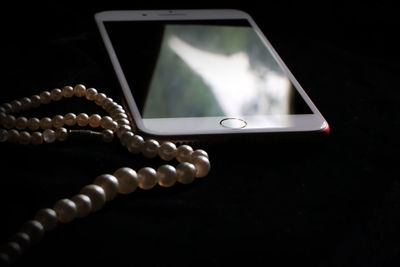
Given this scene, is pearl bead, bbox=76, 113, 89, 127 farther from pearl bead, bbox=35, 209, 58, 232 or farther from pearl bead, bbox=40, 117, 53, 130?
pearl bead, bbox=35, 209, 58, 232

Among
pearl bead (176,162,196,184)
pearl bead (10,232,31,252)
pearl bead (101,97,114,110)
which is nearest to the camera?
pearl bead (10,232,31,252)

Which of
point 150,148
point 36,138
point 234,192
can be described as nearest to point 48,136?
point 36,138

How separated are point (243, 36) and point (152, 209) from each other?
1.49 ft

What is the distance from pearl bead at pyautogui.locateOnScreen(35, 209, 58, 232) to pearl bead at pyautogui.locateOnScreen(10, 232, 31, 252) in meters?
0.02

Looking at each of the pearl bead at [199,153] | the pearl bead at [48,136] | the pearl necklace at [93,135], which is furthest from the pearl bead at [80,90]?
the pearl bead at [199,153]

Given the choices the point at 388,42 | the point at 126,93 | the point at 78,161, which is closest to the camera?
the point at 78,161

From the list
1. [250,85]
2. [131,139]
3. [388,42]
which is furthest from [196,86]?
[388,42]

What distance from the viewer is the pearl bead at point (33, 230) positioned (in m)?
0.38

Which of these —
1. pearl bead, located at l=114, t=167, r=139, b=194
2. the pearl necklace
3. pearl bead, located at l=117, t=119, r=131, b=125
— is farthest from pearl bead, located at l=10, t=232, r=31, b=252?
pearl bead, located at l=117, t=119, r=131, b=125

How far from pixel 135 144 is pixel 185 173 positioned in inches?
2.9

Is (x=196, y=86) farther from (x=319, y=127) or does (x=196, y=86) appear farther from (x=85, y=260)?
(x=85, y=260)

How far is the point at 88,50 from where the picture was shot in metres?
0.79

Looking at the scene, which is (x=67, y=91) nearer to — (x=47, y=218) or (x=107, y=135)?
(x=107, y=135)

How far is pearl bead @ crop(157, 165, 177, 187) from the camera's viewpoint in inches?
18.2
